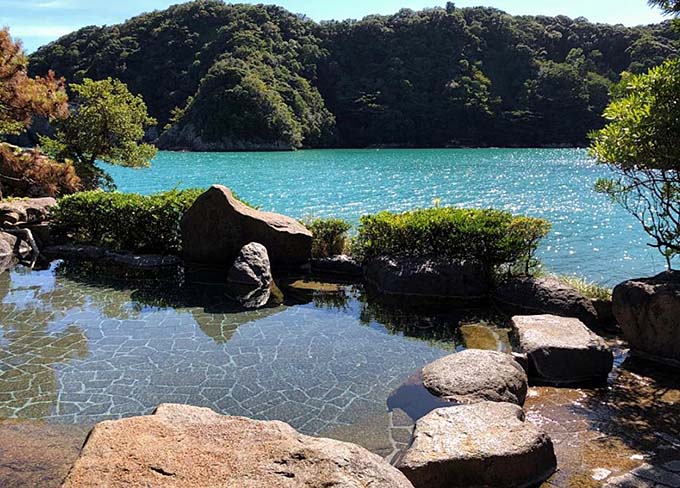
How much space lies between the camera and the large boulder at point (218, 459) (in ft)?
9.93

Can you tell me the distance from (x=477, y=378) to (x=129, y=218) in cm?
1056

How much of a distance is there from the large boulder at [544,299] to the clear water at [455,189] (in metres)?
5.59

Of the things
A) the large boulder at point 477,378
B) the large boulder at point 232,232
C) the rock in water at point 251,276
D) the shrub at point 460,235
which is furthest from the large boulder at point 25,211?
the large boulder at point 477,378

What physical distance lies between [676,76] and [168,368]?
7682 mm

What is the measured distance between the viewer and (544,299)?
10.1 metres

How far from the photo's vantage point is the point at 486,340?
9.02m

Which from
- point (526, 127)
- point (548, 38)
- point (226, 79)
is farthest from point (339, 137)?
point (548, 38)

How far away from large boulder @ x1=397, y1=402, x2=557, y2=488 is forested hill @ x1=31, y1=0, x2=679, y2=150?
79.0m

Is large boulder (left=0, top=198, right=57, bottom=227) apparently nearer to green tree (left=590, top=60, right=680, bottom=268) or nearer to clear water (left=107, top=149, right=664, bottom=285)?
clear water (left=107, top=149, right=664, bottom=285)

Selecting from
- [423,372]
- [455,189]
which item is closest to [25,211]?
[423,372]

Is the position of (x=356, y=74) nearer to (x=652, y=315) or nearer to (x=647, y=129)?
(x=647, y=129)

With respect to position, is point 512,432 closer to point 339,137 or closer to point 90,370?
point 90,370

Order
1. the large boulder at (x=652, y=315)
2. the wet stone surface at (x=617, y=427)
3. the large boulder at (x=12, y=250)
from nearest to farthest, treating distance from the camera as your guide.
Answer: the wet stone surface at (x=617, y=427)
the large boulder at (x=652, y=315)
the large boulder at (x=12, y=250)

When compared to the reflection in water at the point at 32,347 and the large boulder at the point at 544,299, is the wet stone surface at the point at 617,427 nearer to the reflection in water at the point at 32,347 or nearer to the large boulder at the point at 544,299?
the large boulder at the point at 544,299
